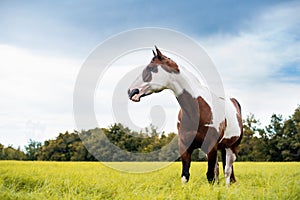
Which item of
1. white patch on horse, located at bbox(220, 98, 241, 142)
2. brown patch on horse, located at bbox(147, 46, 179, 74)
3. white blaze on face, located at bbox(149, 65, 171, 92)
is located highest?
brown patch on horse, located at bbox(147, 46, 179, 74)

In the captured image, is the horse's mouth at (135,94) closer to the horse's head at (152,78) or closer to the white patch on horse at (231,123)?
the horse's head at (152,78)

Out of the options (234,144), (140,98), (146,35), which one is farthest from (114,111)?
(234,144)

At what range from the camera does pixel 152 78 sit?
5.23 m

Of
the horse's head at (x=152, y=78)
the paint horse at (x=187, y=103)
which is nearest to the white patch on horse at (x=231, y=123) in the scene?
the paint horse at (x=187, y=103)

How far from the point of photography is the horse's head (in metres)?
5.20

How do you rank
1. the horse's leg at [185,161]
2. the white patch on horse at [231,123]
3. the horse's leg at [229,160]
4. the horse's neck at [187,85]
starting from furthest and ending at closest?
the horse's leg at [229,160] → the white patch on horse at [231,123] → the horse's leg at [185,161] → the horse's neck at [187,85]

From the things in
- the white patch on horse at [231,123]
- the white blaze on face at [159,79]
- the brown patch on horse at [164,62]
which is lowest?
the white patch on horse at [231,123]

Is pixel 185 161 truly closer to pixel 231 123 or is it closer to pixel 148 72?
pixel 148 72

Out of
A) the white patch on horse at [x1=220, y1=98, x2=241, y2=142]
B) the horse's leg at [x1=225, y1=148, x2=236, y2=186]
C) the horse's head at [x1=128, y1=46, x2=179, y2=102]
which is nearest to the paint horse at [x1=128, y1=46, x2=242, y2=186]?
the horse's head at [x1=128, y1=46, x2=179, y2=102]

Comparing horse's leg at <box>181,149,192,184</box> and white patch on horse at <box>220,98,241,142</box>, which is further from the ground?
white patch on horse at <box>220,98,241,142</box>

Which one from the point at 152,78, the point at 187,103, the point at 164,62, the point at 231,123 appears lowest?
the point at 231,123

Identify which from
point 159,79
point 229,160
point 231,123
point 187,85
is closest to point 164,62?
point 159,79

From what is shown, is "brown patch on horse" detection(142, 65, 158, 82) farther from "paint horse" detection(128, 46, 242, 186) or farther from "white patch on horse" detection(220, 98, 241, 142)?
"white patch on horse" detection(220, 98, 241, 142)

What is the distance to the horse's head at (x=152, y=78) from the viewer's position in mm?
5203
